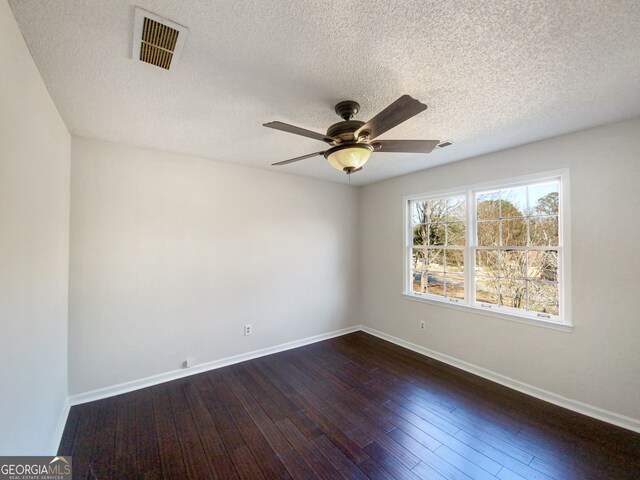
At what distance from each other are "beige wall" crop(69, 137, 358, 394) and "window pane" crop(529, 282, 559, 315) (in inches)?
103

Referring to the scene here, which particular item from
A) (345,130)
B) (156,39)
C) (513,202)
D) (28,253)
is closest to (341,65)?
(345,130)

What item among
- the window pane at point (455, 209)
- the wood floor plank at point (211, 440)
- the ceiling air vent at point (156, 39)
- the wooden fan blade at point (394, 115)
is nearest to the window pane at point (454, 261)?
the window pane at point (455, 209)

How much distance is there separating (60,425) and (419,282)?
409 cm

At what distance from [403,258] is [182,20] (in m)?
3.58

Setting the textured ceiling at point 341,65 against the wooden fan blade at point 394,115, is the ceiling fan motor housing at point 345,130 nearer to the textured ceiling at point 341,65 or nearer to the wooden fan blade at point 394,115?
the wooden fan blade at point 394,115

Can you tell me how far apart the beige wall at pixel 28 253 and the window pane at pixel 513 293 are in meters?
3.95

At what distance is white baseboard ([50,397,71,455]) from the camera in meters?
1.86

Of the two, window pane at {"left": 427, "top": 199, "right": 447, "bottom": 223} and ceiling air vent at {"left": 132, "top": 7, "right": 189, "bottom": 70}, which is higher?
ceiling air vent at {"left": 132, "top": 7, "right": 189, "bottom": 70}

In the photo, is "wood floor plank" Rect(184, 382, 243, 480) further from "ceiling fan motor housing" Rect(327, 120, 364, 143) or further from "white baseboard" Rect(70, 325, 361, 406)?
A: "ceiling fan motor housing" Rect(327, 120, 364, 143)

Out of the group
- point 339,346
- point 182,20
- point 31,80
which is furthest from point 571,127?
point 31,80

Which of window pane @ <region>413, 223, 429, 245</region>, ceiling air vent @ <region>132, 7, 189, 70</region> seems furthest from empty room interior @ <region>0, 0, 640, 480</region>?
window pane @ <region>413, 223, 429, 245</region>

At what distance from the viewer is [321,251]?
421cm

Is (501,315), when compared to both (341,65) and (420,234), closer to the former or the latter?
(420,234)

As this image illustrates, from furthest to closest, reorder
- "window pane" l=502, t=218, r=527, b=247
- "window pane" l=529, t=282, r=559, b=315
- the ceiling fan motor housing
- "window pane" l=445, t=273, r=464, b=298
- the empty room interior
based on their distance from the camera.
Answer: "window pane" l=445, t=273, r=464, b=298
"window pane" l=502, t=218, r=527, b=247
"window pane" l=529, t=282, r=559, b=315
the ceiling fan motor housing
the empty room interior
